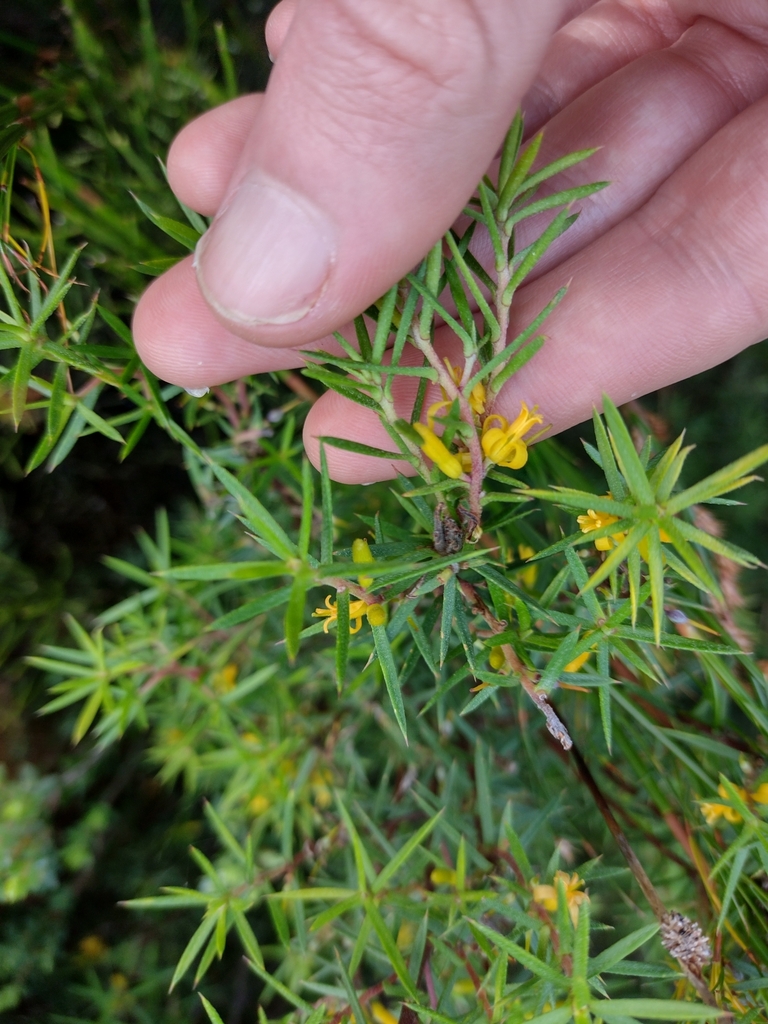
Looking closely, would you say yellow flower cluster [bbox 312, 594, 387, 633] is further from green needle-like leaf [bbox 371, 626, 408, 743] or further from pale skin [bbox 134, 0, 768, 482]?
pale skin [bbox 134, 0, 768, 482]

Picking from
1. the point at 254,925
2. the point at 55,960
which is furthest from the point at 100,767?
the point at 254,925

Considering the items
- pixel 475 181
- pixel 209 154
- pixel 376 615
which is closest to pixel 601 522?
pixel 376 615

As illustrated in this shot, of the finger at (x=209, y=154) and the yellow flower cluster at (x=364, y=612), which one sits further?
the finger at (x=209, y=154)

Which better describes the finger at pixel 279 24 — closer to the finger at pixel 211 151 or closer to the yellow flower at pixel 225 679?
the finger at pixel 211 151

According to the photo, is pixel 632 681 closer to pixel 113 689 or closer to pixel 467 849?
pixel 467 849

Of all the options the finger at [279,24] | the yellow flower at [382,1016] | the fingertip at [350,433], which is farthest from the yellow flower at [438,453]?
the yellow flower at [382,1016]
